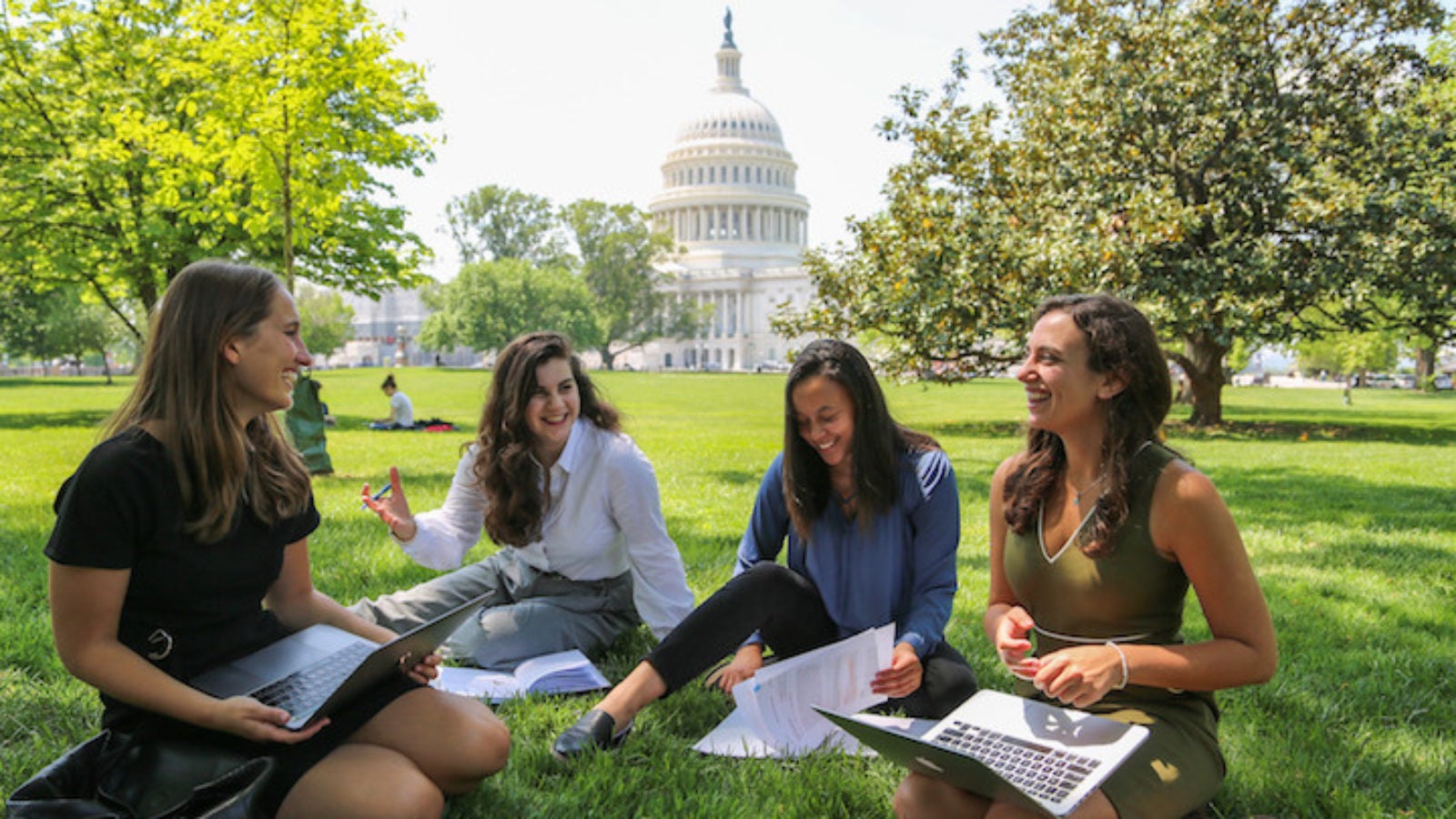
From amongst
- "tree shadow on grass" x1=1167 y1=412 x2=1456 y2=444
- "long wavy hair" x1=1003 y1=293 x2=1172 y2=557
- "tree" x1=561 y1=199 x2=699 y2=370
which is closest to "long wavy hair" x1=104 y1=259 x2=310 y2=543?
"long wavy hair" x1=1003 y1=293 x2=1172 y2=557

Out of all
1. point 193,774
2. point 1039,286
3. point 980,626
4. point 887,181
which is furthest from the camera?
point 887,181

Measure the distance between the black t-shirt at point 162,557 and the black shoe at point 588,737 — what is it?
861mm

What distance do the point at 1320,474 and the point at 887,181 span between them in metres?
9.81

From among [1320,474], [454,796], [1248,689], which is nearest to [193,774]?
[454,796]

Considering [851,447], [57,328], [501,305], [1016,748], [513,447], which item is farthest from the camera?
[501,305]

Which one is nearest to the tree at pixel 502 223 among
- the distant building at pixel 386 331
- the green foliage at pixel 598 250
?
the green foliage at pixel 598 250

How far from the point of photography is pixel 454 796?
104 inches

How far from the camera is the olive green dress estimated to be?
2217 millimetres

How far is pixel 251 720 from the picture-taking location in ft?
6.79

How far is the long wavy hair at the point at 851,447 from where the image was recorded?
3133 mm

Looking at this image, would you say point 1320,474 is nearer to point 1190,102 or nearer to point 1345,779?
point 1190,102

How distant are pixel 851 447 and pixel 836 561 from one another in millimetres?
380

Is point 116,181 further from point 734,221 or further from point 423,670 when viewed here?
point 734,221

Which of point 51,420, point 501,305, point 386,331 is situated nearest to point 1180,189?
point 51,420
